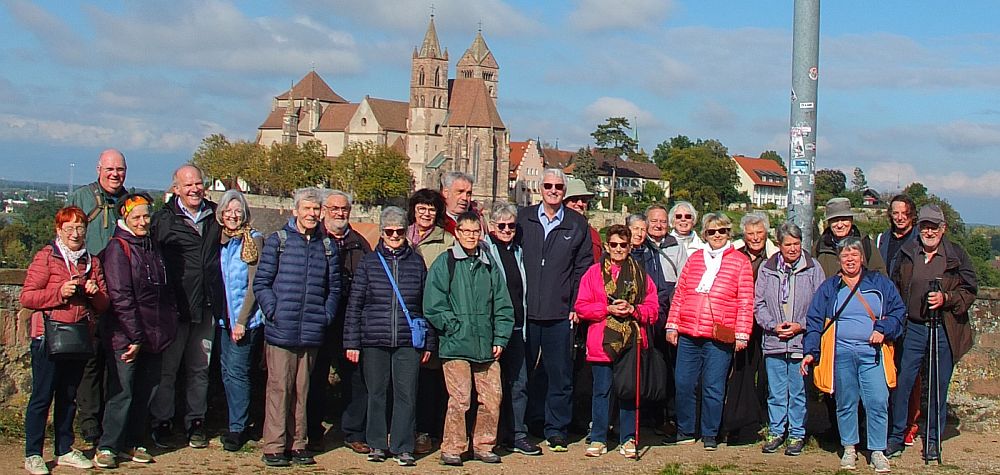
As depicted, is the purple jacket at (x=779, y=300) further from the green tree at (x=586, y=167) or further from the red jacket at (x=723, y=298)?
the green tree at (x=586, y=167)

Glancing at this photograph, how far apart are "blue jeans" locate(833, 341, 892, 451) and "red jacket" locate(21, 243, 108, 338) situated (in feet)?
18.7

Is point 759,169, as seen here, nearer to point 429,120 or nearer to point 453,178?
point 429,120

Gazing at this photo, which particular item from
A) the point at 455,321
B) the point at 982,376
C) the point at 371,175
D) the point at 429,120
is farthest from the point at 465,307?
the point at 429,120

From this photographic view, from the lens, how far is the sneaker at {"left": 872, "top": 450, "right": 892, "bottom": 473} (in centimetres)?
802

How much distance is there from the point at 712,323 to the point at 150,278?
4439 millimetres

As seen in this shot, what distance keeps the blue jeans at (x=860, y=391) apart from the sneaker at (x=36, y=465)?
6.02 m

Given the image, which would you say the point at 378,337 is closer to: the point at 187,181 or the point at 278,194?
the point at 187,181

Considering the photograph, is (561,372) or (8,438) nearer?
(8,438)

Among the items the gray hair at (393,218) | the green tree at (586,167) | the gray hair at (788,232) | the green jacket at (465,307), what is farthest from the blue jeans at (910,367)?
the green tree at (586,167)

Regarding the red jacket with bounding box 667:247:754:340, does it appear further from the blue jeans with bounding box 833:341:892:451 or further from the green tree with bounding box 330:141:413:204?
the green tree with bounding box 330:141:413:204

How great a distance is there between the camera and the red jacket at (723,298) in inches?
331

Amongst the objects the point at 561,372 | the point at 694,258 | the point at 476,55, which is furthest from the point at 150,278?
the point at 476,55

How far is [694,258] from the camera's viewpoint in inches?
337

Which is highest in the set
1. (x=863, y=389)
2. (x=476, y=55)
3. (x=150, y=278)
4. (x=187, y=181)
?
(x=476, y=55)
